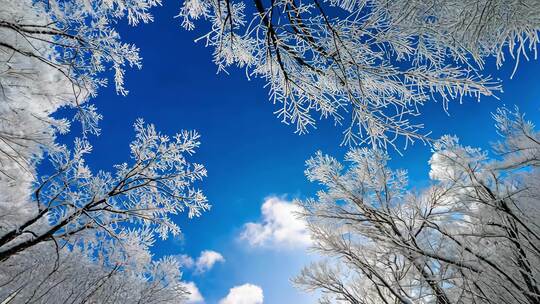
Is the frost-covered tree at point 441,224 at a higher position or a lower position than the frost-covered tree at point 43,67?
lower

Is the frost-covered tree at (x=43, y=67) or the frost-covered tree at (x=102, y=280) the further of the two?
the frost-covered tree at (x=102, y=280)

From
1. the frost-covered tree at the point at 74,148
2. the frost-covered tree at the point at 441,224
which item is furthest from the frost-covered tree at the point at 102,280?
the frost-covered tree at the point at 441,224

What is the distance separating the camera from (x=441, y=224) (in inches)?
194

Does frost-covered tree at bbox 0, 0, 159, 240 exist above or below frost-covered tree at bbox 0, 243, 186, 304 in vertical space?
above

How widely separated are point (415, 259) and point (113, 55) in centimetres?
601

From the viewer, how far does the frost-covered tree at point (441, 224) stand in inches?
146

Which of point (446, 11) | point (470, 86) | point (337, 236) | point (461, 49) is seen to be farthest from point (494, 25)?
point (337, 236)

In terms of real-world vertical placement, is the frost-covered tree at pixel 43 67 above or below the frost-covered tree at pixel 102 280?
above

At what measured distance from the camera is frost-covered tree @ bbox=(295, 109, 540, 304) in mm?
3703

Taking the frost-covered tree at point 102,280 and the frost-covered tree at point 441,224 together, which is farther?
the frost-covered tree at point 102,280

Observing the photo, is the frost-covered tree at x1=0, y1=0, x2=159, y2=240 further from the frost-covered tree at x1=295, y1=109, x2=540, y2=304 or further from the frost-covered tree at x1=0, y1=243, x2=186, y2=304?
the frost-covered tree at x1=295, y1=109, x2=540, y2=304

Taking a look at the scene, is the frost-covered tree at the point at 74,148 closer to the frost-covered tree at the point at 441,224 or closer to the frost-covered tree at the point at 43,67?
the frost-covered tree at the point at 43,67

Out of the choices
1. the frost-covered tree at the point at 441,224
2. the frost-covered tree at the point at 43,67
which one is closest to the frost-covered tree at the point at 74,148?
the frost-covered tree at the point at 43,67

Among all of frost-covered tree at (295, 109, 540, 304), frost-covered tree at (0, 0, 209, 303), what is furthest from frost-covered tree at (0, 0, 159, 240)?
frost-covered tree at (295, 109, 540, 304)
